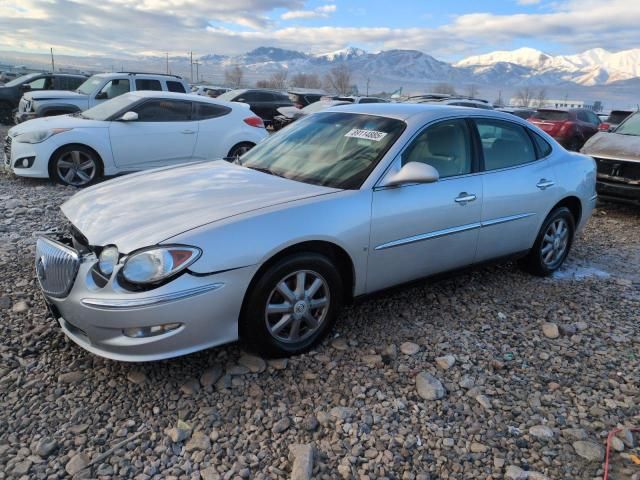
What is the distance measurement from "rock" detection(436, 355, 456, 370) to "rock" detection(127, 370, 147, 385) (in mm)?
1765

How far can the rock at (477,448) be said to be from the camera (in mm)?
2465

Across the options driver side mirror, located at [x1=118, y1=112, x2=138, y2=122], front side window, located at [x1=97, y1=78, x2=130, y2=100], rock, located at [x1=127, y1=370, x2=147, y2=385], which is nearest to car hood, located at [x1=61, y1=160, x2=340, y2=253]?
rock, located at [x1=127, y1=370, x2=147, y2=385]

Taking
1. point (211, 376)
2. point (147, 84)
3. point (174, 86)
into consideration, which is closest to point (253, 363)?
point (211, 376)

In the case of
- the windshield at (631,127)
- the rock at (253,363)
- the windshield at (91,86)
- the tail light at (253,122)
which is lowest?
the rock at (253,363)

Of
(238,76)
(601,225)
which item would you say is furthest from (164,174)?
(238,76)

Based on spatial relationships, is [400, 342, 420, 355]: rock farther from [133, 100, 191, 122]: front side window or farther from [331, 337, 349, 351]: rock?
[133, 100, 191, 122]: front side window

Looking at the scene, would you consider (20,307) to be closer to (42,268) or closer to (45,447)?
(42,268)

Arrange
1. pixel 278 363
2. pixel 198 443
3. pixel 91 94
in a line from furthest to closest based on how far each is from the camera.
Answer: pixel 91 94 → pixel 278 363 → pixel 198 443

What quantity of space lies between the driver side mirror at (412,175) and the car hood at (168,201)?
0.40 meters

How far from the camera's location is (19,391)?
274 centimetres

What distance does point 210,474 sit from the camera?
2268 millimetres

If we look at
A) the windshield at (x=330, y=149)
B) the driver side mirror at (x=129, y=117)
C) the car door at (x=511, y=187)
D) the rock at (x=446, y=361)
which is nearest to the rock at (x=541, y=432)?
the rock at (x=446, y=361)

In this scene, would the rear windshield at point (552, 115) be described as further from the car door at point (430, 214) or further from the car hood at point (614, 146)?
the car door at point (430, 214)

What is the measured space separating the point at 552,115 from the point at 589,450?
49.5 ft
